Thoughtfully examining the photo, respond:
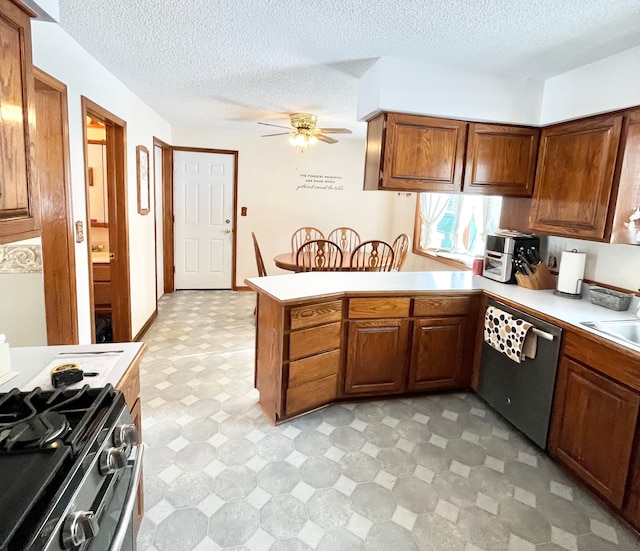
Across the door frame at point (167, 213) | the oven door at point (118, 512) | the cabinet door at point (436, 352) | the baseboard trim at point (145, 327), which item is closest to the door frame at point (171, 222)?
the door frame at point (167, 213)

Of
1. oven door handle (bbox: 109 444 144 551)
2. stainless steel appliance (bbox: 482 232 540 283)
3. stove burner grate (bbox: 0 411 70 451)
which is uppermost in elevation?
→ stainless steel appliance (bbox: 482 232 540 283)

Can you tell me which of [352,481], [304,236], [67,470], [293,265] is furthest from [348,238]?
[67,470]

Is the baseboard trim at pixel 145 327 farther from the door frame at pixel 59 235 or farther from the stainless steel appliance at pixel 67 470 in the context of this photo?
the stainless steel appliance at pixel 67 470

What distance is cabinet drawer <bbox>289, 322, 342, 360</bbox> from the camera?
2.46 meters

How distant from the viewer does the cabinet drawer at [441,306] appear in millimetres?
2785

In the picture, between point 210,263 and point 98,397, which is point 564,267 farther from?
point 210,263

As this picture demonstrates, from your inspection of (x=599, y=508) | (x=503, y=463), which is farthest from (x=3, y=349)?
(x=599, y=508)

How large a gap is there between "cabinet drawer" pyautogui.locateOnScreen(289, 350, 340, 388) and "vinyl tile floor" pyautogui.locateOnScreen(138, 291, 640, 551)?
0.27 m

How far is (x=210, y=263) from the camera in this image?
579 centimetres

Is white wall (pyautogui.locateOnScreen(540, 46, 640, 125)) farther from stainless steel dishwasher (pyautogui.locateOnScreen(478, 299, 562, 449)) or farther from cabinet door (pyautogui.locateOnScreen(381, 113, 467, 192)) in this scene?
stainless steel dishwasher (pyautogui.locateOnScreen(478, 299, 562, 449))

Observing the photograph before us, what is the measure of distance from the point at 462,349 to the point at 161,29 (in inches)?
107

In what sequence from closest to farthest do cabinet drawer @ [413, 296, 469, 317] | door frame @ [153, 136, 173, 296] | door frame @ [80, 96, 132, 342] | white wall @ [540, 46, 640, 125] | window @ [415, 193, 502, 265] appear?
white wall @ [540, 46, 640, 125], cabinet drawer @ [413, 296, 469, 317], door frame @ [80, 96, 132, 342], window @ [415, 193, 502, 265], door frame @ [153, 136, 173, 296]

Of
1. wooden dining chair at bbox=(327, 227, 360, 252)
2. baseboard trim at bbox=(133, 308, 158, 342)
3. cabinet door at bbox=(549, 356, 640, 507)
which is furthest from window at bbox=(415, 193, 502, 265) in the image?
baseboard trim at bbox=(133, 308, 158, 342)

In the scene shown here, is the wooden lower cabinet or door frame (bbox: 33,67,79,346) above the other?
door frame (bbox: 33,67,79,346)
